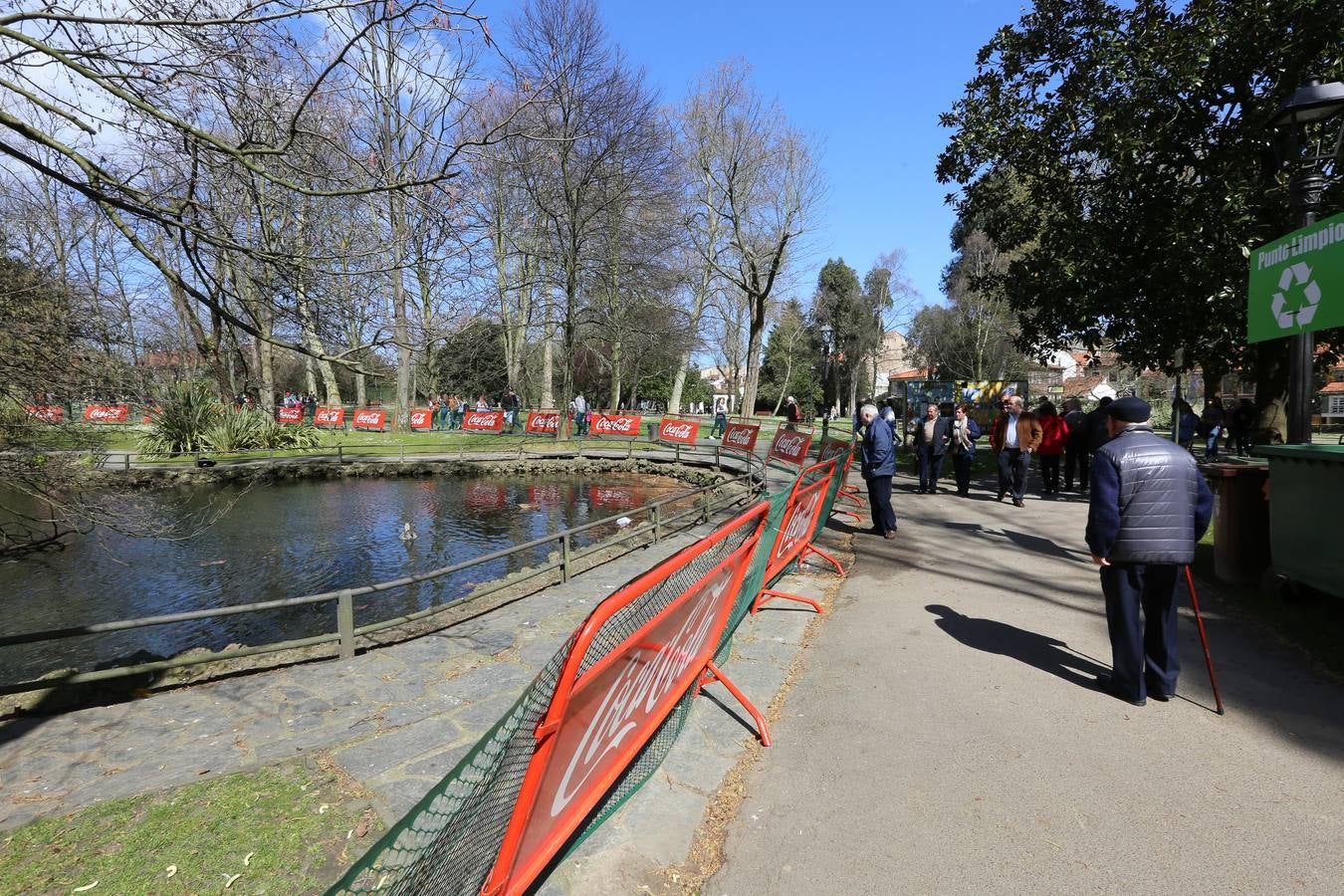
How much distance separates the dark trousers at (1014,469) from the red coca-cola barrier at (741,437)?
300 inches

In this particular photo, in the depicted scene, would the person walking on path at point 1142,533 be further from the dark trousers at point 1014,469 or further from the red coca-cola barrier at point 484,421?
the red coca-cola barrier at point 484,421

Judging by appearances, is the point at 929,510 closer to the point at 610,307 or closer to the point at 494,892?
the point at 494,892

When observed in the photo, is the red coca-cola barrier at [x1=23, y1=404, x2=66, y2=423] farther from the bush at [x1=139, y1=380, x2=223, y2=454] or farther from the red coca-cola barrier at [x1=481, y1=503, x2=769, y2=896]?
the red coca-cola barrier at [x1=481, y1=503, x2=769, y2=896]

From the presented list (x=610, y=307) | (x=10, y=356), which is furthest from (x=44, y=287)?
(x=610, y=307)

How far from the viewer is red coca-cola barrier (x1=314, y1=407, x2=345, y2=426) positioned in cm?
3103

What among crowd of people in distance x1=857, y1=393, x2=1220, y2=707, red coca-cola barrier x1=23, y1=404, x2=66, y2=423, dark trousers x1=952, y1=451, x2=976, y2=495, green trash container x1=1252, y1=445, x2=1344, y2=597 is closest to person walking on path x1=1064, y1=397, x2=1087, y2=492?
dark trousers x1=952, y1=451, x2=976, y2=495

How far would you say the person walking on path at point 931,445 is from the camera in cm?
1248

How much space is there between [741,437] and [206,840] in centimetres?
1848

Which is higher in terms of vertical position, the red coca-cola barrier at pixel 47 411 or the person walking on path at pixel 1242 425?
the red coca-cola barrier at pixel 47 411

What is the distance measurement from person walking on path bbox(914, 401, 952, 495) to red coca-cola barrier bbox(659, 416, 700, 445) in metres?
10.6

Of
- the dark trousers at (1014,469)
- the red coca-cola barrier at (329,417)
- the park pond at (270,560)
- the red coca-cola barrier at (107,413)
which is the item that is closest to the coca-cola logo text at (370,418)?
the red coca-cola barrier at (329,417)

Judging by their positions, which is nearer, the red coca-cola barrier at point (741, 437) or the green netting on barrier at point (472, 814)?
the green netting on barrier at point (472, 814)

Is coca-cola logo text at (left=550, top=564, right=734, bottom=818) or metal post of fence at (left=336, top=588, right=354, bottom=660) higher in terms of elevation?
coca-cola logo text at (left=550, top=564, right=734, bottom=818)

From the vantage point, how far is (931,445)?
1277 cm
